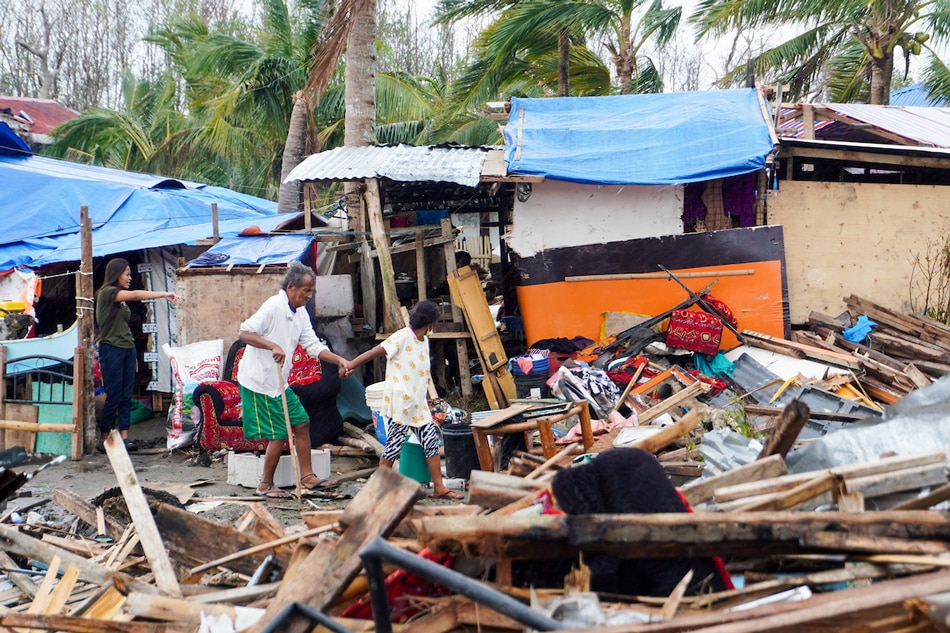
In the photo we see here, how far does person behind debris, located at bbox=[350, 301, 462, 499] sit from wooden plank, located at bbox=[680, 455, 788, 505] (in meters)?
3.36

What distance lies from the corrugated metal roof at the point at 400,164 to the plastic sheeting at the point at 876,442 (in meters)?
5.98

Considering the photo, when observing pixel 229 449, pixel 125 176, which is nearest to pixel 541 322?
pixel 229 449

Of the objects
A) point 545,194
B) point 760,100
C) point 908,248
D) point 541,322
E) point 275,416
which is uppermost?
point 760,100

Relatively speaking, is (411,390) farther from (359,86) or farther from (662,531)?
(359,86)

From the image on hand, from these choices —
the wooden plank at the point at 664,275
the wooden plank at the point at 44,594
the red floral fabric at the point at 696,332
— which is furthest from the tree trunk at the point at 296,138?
the wooden plank at the point at 44,594

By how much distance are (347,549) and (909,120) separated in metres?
12.6

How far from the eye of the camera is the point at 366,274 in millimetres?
11258

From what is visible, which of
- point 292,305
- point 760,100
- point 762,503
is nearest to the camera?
point 762,503

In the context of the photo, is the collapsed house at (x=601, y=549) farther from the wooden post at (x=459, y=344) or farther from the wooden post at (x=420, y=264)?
the wooden post at (x=420, y=264)

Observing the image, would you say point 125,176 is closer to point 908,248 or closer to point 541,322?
point 541,322

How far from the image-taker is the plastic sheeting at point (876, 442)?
421 cm

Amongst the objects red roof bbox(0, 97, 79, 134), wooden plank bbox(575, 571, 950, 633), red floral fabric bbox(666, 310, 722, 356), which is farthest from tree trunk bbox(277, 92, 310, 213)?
red roof bbox(0, 97, 79, 134)

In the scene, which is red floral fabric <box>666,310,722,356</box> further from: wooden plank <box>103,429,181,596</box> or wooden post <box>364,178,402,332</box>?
wooden plank <box>103,429,181,596</box>

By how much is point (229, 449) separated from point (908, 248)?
338 inches
